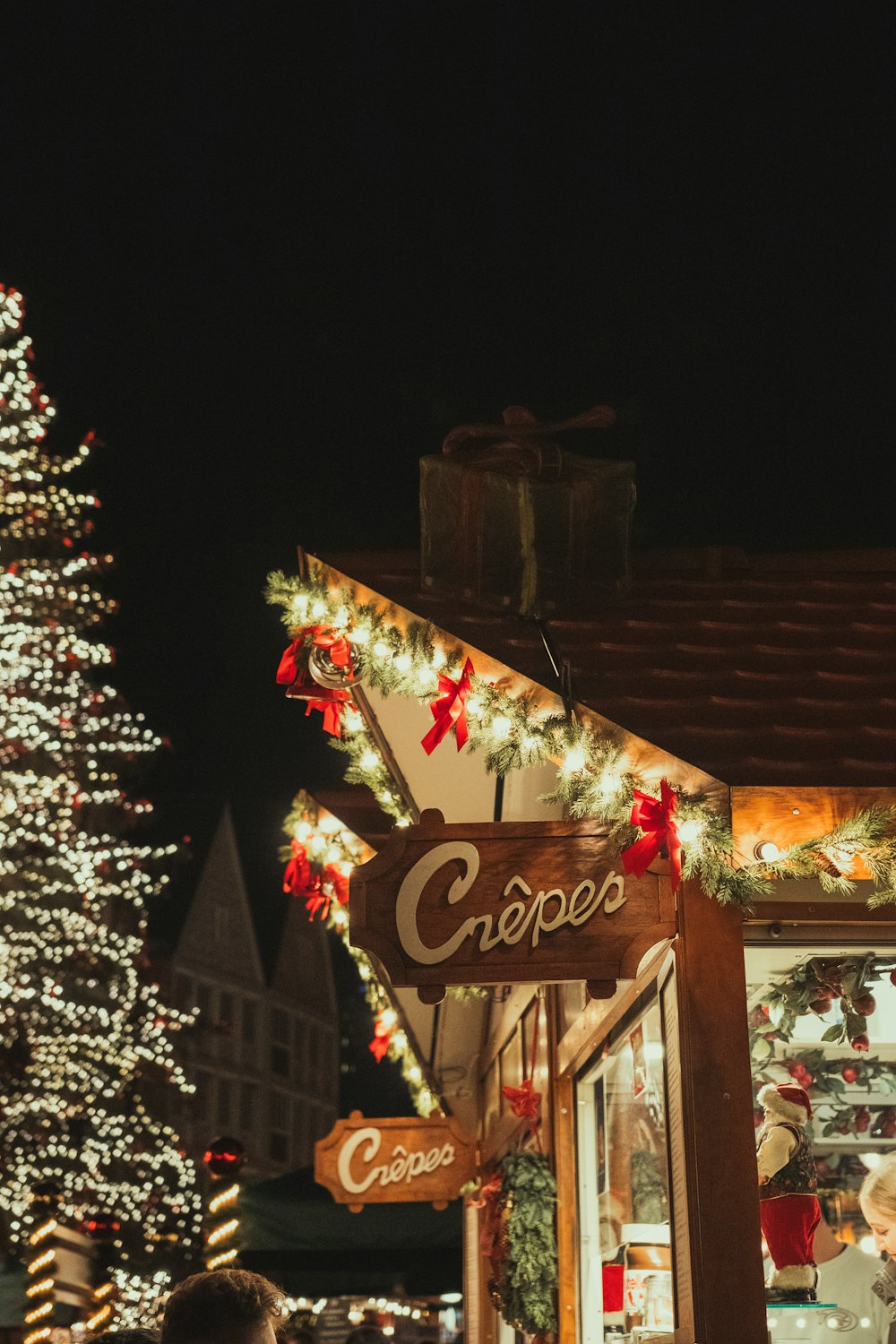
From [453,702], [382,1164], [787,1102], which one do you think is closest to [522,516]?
[453,702]

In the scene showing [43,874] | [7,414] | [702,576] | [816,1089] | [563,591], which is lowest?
[816,1089]

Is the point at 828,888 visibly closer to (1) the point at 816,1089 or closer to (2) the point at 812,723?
(2) the point at 812,723

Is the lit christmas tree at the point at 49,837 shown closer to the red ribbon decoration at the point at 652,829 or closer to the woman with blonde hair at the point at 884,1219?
the woman with blonde hair at the point at 884,1219

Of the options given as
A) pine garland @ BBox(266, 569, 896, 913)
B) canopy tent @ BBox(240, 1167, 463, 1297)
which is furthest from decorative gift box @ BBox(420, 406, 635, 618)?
canopy tent @ BBox(240, 1167, 463, 1297)

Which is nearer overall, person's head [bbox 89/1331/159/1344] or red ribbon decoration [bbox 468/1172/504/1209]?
person's head [bbox 89/1331/159/1344]

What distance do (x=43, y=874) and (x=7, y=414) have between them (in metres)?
5.52

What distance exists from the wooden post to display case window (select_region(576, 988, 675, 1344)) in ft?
1.27

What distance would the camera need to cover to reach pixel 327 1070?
51.0 metres

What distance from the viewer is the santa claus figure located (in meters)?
4.90

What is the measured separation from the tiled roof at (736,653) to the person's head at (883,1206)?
2.18 meters

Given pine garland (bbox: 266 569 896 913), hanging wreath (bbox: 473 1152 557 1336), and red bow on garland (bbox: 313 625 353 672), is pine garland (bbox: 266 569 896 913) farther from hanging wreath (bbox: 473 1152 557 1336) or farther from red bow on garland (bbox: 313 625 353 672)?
hanging wreath (bbox: 473 1152 557 1336)

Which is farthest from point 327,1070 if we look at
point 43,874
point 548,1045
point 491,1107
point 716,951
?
point 716,951

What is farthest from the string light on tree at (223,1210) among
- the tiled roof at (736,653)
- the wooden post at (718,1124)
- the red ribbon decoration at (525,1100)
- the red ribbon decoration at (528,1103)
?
the wooden post at (718,1124)

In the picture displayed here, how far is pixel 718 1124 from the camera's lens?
4.01 m
